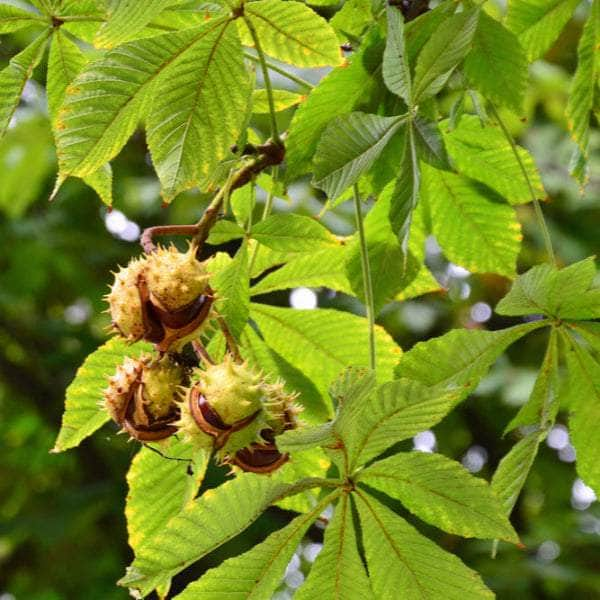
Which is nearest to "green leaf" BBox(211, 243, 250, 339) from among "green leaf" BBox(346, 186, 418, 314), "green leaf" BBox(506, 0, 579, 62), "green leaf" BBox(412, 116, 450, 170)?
"green leaf" BBox(346, 186, 418, 314)

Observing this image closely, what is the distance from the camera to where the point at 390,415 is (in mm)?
948

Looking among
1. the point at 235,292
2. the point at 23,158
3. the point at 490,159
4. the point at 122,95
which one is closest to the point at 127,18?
the point at 122,95

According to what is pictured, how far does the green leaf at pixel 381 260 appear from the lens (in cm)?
130

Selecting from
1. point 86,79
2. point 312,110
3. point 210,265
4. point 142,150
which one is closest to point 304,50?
point 312,110

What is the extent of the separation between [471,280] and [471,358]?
9.52ft

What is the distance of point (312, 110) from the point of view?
118cm

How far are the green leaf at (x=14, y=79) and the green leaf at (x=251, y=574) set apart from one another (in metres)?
0.51

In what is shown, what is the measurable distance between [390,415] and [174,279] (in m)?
0.28

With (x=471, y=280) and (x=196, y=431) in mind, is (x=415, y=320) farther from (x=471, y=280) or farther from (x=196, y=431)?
(x=196, y=431)

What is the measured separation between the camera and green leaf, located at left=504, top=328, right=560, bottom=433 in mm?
1080

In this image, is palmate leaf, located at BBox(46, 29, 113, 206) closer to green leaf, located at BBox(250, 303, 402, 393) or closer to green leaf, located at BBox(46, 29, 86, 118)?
green leaf, located at BBox(46, 29, 86, 118)

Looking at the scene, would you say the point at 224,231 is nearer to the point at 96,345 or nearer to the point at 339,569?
the point at 339,569

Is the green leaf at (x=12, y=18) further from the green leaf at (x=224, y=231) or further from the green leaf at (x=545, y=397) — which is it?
the green leaf at (x=545, y=397)

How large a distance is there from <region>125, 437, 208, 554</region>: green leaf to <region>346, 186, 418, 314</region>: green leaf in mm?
293
